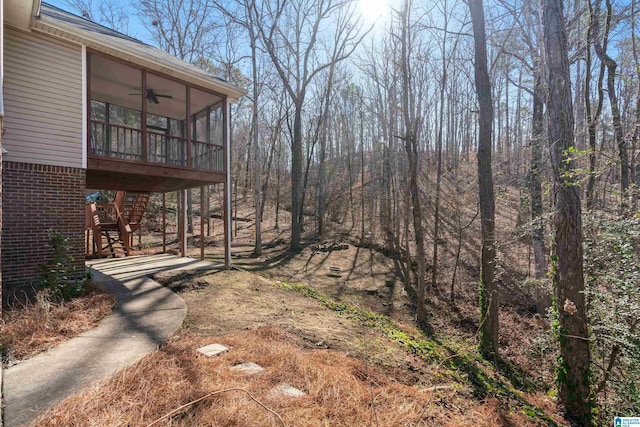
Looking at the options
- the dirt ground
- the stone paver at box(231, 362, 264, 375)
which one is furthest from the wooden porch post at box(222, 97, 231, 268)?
the stone paver at box(231, 362, 264, 375)

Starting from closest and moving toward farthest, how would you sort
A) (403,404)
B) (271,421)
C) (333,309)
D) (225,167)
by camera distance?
(271,421) → (403,404) → (333,309) → (225,167)

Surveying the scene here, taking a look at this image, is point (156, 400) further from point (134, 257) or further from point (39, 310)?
point (134, 257)

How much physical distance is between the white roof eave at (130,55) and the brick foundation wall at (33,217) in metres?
2.53

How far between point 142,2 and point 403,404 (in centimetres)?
2228

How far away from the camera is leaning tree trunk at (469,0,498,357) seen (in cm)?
717

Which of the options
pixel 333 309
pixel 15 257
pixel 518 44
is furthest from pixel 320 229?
pixel 15 257

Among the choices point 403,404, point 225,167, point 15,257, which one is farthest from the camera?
point 225,167

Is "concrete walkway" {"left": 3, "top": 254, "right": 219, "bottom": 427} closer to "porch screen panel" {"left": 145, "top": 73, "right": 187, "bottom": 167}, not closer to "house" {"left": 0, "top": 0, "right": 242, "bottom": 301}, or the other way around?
"house" {"left": 0, "top": 0, "right": 242, "bottom": 301}

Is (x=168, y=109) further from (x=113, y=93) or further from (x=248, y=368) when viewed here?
(x=248, y=368)

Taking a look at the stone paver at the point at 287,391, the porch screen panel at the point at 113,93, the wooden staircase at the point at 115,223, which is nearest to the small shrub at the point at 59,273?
the porch screen panel at the point at 113,93

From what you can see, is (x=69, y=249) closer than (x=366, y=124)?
Yes

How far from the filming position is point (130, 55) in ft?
22.5

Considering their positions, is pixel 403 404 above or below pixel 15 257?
below

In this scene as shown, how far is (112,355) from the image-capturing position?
3.64 m
